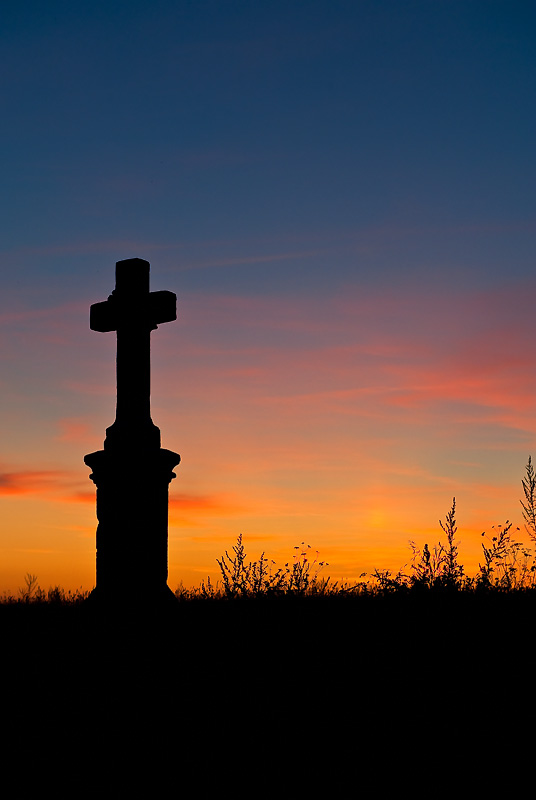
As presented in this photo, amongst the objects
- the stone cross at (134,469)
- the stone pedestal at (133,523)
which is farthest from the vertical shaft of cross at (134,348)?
the stone pedestal at (133,523)

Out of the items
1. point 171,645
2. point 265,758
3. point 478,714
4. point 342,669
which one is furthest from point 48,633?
point 478,714

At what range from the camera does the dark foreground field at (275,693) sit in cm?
440

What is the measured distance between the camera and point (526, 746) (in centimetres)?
457

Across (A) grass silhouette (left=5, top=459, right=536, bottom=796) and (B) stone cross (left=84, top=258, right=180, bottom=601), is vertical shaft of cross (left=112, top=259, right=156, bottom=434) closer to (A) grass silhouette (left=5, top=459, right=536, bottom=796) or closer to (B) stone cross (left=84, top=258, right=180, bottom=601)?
(B) stone cross (left=84, top=258, right=180, bottom=601)

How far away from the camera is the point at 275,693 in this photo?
17.5ft

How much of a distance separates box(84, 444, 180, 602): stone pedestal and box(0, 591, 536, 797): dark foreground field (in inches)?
9.4

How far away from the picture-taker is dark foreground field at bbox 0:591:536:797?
4398mm

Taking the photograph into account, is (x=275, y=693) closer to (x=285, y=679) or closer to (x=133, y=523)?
(x=285, y=679)

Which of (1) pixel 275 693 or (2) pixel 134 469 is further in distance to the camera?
(2) pixel 134 469

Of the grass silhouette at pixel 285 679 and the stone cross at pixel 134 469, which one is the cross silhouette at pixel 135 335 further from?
the grass silhouette at pixel 285 679

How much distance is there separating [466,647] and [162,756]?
8.53ft

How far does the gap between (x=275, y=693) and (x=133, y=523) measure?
2.57 metres

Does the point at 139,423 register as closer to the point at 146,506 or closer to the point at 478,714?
the point at 146,506

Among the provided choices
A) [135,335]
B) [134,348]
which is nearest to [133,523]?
[134,348]
